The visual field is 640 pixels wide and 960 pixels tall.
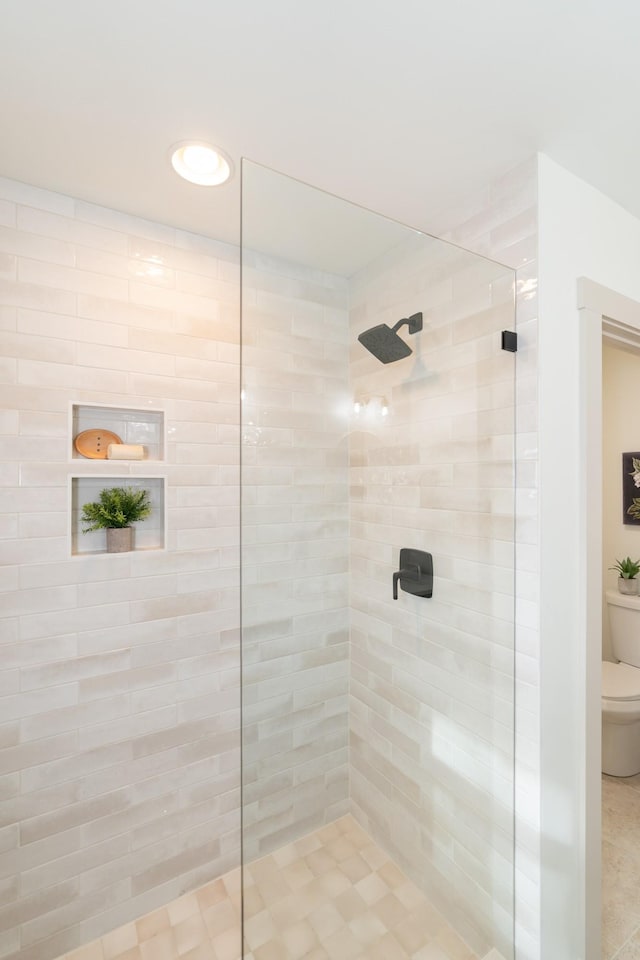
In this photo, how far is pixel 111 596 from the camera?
151 centimetres

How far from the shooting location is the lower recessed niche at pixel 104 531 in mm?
1493

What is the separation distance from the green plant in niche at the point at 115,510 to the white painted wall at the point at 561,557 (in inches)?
52.0

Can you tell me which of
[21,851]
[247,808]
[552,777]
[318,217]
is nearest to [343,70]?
[318,217]

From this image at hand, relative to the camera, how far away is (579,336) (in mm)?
1312

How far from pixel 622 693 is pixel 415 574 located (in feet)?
5.46

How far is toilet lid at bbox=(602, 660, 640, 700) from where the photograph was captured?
2.10 metres

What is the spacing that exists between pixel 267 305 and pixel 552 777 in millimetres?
1479

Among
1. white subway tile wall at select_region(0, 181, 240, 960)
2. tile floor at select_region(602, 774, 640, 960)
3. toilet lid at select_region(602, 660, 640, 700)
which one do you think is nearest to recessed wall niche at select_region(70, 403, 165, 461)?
white subway tile wall at select_region(0, 181, 240, 960)

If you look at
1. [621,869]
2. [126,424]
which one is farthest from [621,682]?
[126,424]

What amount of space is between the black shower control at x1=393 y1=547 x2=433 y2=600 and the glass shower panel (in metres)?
0.01

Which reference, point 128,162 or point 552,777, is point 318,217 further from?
point 552,777

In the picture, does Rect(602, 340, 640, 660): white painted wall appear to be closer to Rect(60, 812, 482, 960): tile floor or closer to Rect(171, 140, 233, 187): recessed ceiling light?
Rect(60, 812, 482, 960): tile floor

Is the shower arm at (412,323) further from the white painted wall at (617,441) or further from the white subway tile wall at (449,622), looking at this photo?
the white painted wall at (617,441)

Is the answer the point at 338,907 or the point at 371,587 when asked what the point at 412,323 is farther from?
the point at 338,907
